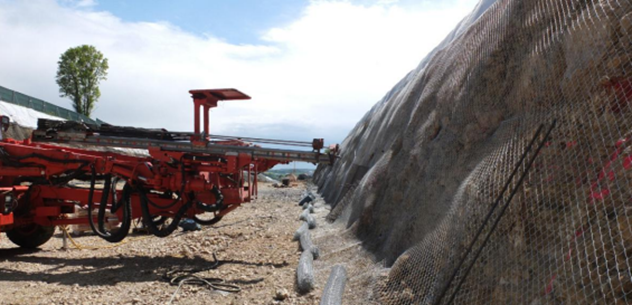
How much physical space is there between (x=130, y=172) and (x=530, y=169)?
21.1ft

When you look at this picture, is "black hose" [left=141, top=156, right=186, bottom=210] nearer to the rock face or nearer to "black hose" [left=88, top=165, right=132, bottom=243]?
"black hose" [left=88, top=165, right=132, bottom=243]

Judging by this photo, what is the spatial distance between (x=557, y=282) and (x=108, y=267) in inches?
267

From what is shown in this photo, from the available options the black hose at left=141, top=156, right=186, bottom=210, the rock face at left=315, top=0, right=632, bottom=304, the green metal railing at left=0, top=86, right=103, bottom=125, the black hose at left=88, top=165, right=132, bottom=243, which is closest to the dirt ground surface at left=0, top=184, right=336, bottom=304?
the black hose at left=88, top=165, right=132, bottom=243

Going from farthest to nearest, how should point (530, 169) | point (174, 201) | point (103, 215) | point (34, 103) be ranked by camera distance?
point (34, 103)
point (174, 201)
point (103, 215)
point (530, 169)

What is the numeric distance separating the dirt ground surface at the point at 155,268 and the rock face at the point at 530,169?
1.71 meters

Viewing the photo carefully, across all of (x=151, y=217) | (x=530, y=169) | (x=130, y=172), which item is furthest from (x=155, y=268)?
(x=530, y=169)

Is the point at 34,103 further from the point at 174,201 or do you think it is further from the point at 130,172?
the point at 174,201

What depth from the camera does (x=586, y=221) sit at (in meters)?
2.88

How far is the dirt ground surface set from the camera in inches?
219

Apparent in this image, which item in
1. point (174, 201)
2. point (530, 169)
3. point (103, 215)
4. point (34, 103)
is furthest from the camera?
point (34, 103)

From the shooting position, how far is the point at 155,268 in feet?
23.6

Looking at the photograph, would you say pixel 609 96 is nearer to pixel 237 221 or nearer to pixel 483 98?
pixel 483 98

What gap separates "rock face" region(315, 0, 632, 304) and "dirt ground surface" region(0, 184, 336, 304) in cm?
171

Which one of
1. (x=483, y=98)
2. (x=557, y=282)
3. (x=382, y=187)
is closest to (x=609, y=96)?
(x=557, y=282)
